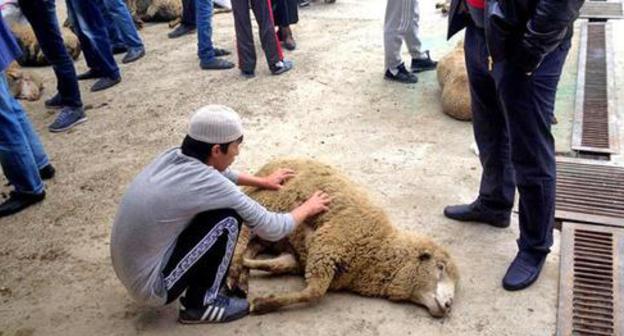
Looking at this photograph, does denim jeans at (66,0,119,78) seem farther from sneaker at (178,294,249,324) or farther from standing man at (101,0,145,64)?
sneaker at (178,294,249,324)

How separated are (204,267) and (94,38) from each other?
4.38m

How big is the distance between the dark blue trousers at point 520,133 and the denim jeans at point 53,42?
3890 mm

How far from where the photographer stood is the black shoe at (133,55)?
24.2ft

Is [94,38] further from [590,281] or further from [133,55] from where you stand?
[590,281]

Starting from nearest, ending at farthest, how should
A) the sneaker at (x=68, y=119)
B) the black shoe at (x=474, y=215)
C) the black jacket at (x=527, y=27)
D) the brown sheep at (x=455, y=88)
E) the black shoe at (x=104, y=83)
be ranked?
1. the black jacket at (x=527, y=27)
2. the black shoe at (x=474, y=215)
3. the brown sheep at (x=455, y=88)
4. the sneaker at (x=68, y=119)
5. the black shoe at (x=104, y=83)

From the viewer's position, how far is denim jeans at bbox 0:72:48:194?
13.4 feet

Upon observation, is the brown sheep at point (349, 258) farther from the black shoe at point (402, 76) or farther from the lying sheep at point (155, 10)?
the lying sheep at point (155, 10)

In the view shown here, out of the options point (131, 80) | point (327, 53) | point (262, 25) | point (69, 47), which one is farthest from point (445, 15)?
point (69, 47)

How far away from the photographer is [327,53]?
7.09m

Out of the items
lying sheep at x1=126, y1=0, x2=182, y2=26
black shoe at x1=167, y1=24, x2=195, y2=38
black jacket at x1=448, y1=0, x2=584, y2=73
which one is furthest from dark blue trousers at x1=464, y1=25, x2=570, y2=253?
lying sheep at x1=126, y1=0, x2=182, y2=26

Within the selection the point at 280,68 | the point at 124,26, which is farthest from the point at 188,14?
the point at 280,68

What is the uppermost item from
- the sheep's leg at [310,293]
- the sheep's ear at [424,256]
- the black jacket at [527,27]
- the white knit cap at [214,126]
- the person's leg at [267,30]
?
the black jacket at [527,27]

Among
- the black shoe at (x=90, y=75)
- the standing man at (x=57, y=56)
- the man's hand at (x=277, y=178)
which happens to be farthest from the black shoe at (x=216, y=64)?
the man's hand at (x=277, y=178)

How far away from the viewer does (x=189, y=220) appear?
281 cm
